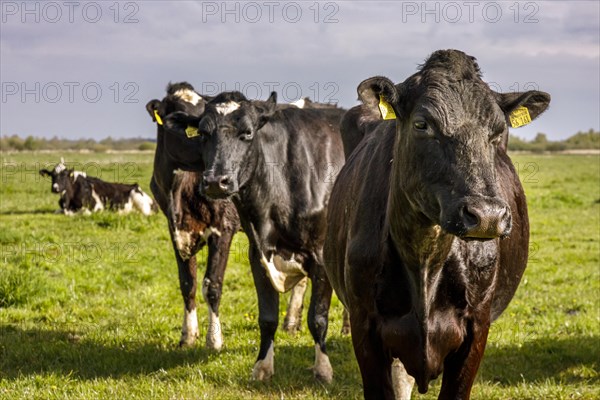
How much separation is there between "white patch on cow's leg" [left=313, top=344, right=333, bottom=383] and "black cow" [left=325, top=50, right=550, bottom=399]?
233cm

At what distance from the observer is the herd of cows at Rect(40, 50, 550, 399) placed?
3580mm

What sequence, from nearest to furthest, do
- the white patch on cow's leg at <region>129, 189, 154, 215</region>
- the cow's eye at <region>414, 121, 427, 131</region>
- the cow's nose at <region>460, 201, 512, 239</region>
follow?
the cow's nose at <region>460, 201, 512, 239</region> → the cow's eye at <region>414, 121, 427, 131</region> → the white patch on cow's leg at <region>129, 189, 154, 215</region>

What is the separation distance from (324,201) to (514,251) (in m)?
2.68

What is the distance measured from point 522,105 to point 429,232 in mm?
853

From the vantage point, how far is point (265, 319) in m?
7.00

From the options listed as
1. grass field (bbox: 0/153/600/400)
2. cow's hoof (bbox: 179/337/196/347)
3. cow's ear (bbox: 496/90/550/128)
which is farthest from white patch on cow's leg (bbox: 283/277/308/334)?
cow's ear (bbox: 496/90/550/128)

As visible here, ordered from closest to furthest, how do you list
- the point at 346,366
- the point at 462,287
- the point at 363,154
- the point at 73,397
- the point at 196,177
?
the point at 462,287 < the point at 363,154 < the point at 73,397 < the point at 346,366 < the point at 196,177

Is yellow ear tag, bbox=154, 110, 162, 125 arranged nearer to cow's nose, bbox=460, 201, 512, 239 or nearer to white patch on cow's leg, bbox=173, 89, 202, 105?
white patch on cow's leg, bbox=173, 89, 202, 105

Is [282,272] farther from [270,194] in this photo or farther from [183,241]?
[183,241]

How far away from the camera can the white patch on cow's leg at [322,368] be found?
6.64m

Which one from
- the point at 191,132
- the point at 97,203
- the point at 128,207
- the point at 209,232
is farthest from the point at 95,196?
the point at 191,132

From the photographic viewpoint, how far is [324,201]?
7387mm

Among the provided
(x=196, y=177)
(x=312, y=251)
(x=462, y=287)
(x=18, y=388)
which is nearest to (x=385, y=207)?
(x=462, y=287)

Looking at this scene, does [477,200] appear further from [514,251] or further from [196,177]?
[196,177]
